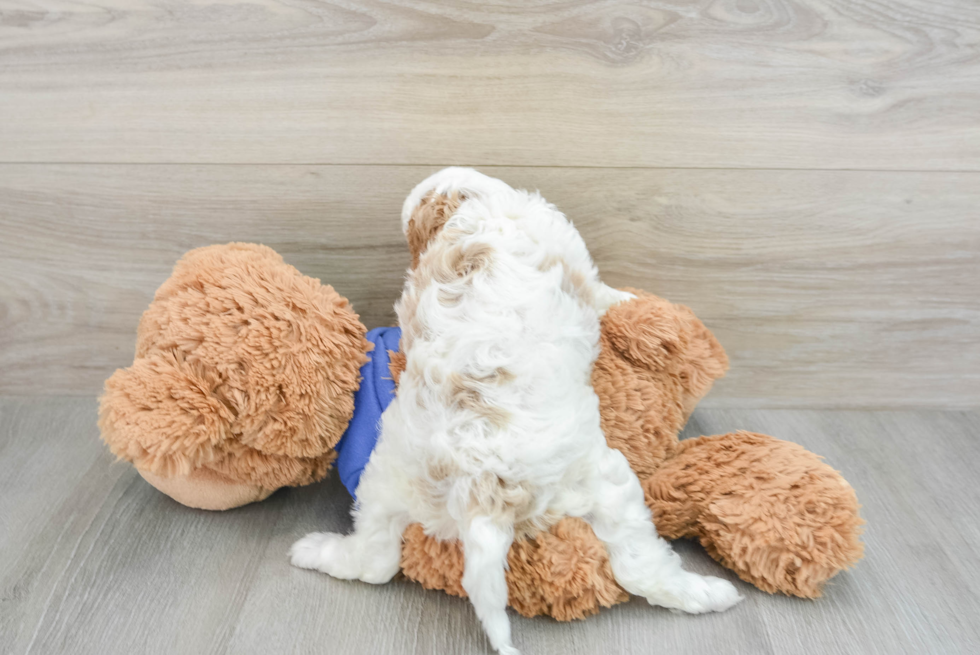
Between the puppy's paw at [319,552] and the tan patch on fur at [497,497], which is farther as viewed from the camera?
the puppy's paw at [319,552]

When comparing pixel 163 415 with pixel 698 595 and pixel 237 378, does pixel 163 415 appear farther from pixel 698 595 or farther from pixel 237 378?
pixel 698 595

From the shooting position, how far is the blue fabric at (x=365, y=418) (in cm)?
72

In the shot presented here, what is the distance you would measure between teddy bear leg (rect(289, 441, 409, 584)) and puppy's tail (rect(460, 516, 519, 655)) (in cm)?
10

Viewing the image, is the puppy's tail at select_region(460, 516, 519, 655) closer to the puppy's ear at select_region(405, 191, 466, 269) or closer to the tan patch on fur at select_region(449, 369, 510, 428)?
the tan patch on fur at select_region(449, 369, 510, 428)

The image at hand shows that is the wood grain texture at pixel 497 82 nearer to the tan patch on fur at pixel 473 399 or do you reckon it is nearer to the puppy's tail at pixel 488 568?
the tan patch on fur at pixel 473 399

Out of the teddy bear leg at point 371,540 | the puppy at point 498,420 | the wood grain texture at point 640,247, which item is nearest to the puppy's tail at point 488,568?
the puppy at point 498,420

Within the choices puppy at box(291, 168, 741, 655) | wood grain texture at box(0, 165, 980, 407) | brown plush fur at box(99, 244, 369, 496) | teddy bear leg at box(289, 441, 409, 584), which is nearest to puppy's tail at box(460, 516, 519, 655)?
puppy at box(291, 168, 741, 655)

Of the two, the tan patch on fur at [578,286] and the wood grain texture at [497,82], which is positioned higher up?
the wood grain texture at [497,82]

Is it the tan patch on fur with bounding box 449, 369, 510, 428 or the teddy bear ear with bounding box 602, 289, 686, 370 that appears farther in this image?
the teddy bear ear with bounding box 602, 289, 686, 370

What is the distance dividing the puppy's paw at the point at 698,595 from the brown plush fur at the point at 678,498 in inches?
1.4

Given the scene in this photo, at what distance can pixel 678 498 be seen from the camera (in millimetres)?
736

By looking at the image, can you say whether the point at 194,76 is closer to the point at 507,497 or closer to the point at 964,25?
the point at 507,497

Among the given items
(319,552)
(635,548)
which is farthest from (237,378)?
(635,548)

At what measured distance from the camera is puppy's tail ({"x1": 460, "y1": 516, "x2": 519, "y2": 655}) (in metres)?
0.55
